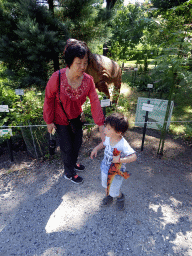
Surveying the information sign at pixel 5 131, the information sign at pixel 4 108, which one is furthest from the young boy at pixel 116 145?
the information sign at pixel 4 108

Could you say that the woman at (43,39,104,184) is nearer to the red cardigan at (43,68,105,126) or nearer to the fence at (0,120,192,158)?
A: the red cardigan at (43,68,105,126)

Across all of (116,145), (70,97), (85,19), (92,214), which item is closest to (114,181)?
(116,145)

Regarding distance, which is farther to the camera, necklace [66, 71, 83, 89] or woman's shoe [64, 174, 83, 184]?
woman's shoe [64, 174, 83, 184]

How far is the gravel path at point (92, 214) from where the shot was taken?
1811mm

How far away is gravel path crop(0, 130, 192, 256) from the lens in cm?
181

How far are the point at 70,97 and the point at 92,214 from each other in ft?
4.70

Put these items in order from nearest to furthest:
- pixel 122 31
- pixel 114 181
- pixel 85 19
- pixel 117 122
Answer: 1. pixel 117 122
2. pixel 114 181
3. pixel 85 19
4. pixel 122 31

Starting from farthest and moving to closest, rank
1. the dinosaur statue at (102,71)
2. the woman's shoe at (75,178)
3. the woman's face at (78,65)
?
the dinosaur statue at (102,71)
the woman's shoe at (75,178)
the woman's face at (78,65)

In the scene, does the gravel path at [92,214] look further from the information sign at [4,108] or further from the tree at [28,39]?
the tree at [28,39]

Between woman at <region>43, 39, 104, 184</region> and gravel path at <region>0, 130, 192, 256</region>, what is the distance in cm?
68

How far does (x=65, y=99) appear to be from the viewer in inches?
75.7

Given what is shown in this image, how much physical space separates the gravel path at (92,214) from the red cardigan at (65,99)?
1082mm

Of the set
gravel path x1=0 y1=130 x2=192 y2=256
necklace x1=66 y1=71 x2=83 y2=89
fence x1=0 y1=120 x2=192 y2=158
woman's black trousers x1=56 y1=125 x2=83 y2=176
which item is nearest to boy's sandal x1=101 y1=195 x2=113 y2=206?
gravel path x1=0 y1=130 x2=192 y2=256

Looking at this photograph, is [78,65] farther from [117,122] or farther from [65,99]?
[117,122]
